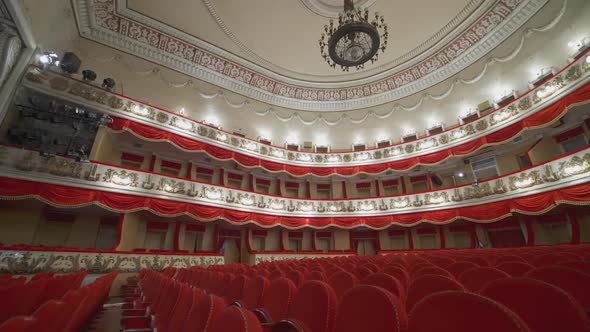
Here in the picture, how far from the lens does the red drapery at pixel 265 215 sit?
5.15 meters

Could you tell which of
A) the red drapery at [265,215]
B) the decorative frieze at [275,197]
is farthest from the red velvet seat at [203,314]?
the decorative frieze at [275,197]

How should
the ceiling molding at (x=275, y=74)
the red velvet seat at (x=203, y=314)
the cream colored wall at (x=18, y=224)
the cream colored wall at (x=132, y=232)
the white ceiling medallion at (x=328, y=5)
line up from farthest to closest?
the white ceiling medallion at (x=328, y=5), the ceiling molding at (x=275, y=74), the cream colored wall at (x=132, y=232), the cream colored wall at (x=18, y=224), the red velvet seat at (x=203, y=314)

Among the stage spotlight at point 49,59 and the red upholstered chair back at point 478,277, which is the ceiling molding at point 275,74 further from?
the red upholstered chair back at point 478,277

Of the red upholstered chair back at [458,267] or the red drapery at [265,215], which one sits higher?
the red drapery at [265,215]

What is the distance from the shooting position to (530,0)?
7312 mm

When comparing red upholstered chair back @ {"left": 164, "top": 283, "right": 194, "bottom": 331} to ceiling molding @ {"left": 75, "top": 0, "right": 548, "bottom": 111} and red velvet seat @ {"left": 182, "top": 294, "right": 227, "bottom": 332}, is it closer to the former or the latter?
red velvet seat @ {"left": 182, "top": 294, "right": 227, "bottom": 332}

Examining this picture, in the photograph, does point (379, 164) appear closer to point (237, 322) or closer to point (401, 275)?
point (401, 275)

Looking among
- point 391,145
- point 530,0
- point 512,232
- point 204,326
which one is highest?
point 530,0

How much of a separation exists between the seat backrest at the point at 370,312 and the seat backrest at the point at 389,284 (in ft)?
1.25

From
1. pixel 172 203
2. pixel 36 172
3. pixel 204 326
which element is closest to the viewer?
pixel 204 326

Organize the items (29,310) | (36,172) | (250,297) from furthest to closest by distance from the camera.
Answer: (36,172)
(250,297)
(29,310)

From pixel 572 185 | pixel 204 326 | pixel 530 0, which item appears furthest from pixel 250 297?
pixel 530 0

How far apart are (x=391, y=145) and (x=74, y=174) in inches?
416

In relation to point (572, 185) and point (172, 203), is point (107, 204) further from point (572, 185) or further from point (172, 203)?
point (572, 185)
